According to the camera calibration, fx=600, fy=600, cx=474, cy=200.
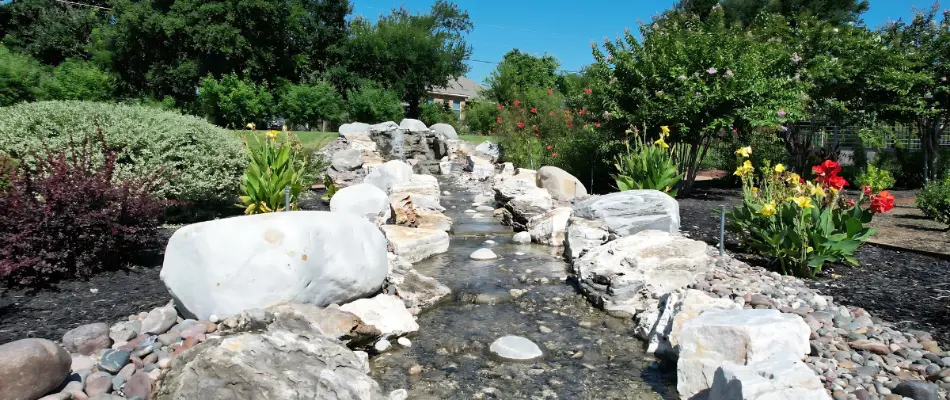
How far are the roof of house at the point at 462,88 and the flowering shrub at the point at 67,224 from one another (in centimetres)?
4096

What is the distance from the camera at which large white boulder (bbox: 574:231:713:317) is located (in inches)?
213

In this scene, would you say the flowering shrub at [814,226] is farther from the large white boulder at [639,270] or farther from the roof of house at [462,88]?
the roof of house at [462,88]

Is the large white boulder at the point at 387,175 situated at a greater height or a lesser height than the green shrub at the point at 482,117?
lesser

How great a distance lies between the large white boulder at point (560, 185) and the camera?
11.5 m

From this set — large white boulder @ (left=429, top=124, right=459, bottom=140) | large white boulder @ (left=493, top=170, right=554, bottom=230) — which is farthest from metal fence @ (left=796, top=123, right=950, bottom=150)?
large white boulder @ (left=429, top=124, right=459, bottom=140)

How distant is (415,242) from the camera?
7.39m

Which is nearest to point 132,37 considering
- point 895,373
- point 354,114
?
point 354,114


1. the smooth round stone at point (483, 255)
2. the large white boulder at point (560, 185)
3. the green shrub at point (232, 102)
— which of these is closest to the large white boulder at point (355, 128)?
the green shrub at point (232, 102)

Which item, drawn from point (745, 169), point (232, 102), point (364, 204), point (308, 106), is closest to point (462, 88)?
point (308, 106)

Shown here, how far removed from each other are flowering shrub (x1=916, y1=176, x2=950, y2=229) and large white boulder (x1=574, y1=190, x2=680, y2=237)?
12.4 ft

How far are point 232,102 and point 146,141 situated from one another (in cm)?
1842

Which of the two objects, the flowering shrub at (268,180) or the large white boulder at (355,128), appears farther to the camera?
the large white boulder at (355,128)

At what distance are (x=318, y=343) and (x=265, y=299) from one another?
2.57ft

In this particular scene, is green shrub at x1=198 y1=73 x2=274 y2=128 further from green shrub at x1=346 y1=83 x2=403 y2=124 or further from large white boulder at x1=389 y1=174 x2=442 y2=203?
large white boulder at x1=389 y1=174 x2=442 y2=203
